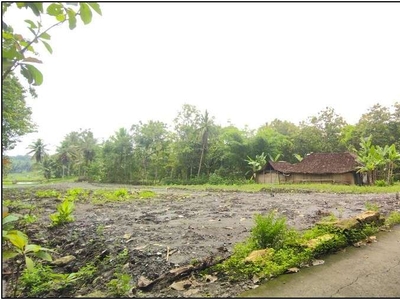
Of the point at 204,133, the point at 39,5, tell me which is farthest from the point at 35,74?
the point at 204,133

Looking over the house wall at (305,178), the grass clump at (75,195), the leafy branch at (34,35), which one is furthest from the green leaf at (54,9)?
the house wall at (305,178)

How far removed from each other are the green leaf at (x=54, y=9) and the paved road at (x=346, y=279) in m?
2.95

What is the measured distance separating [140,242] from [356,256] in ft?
11.8

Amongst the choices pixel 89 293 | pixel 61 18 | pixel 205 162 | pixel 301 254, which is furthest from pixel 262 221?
pixel 205 162

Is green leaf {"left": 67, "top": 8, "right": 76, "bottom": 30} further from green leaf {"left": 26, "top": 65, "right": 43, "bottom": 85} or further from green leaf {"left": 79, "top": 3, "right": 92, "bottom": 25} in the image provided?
green leaf {"left": 26, "top": 65, "right": 43, "bottom": 85}

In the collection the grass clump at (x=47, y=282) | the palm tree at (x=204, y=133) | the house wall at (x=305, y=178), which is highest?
the palm tree at (x=204, y=133)

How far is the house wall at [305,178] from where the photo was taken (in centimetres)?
2759

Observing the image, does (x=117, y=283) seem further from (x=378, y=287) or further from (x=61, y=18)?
(x=61, y=18)

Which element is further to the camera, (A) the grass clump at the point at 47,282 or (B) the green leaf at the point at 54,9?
(A) the grass clump at the point at 47,282

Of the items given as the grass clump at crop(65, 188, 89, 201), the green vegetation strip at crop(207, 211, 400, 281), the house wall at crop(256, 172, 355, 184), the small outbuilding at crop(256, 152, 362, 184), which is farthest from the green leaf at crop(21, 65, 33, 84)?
the house wall at crop(256, 172, 355, 184)

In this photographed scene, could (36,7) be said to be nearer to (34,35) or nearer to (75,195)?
(34,35)

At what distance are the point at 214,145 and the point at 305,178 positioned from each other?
13.6 m

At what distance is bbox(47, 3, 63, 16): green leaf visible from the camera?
1071 mm

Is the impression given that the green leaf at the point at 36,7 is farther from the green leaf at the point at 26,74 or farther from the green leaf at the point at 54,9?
the green leaf at the point at 26,74
